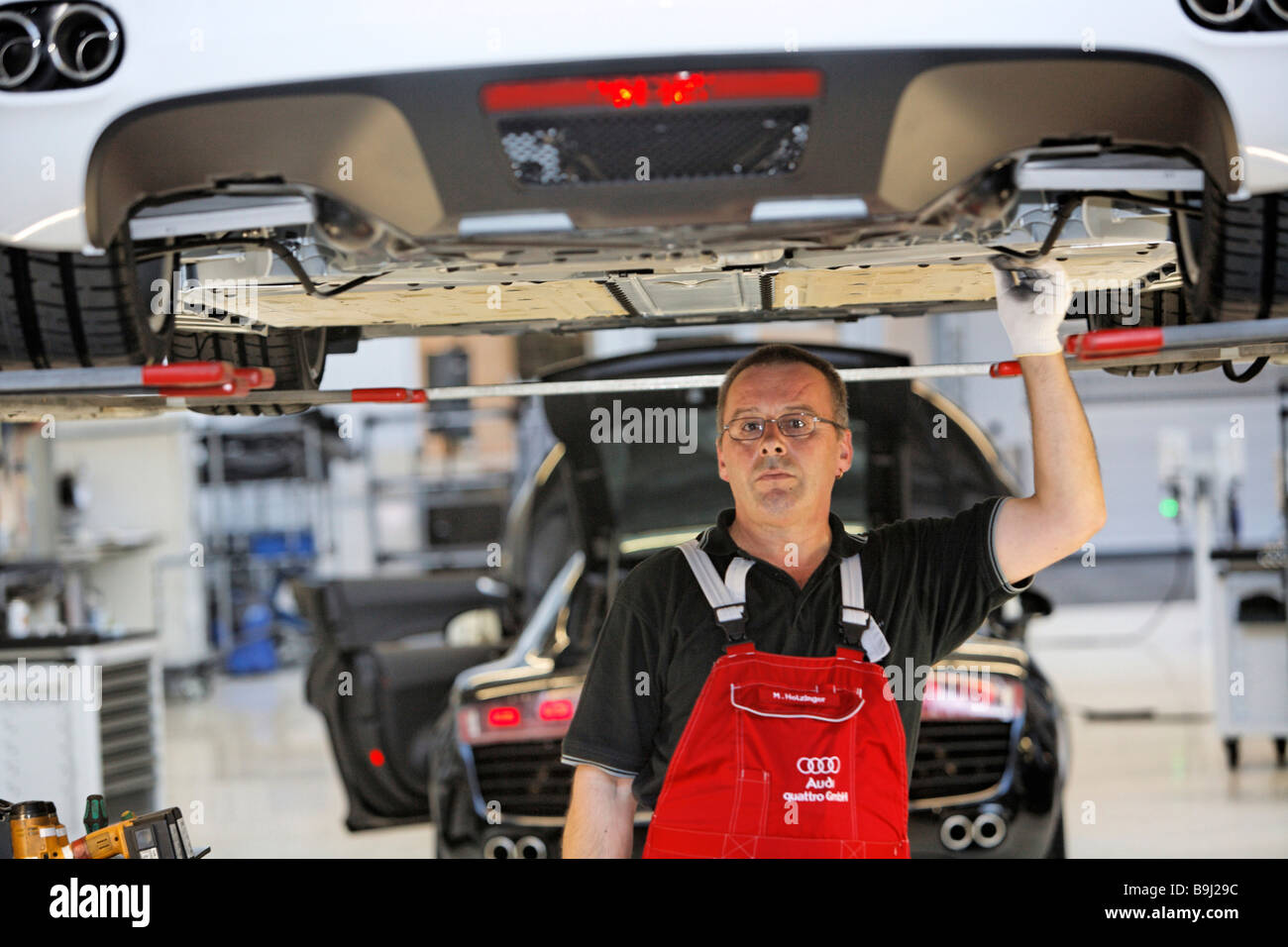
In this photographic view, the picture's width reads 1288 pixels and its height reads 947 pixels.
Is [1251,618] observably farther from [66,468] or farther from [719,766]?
[66,468]

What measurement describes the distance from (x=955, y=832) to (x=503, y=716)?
1.03 metres

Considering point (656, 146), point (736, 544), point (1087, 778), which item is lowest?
point (1087, 778)

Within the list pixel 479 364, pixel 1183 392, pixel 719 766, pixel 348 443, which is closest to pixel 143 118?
pixel 719 766

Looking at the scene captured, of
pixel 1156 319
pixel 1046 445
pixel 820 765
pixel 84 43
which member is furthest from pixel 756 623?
pixel 84 43

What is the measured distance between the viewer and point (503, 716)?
9.80 ft

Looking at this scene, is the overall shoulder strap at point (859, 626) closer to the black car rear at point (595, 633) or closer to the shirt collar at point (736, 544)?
the shirt collar at point (736, 544)

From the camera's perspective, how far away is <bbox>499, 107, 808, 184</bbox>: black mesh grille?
4.43 feet

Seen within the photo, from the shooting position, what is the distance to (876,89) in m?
1.32

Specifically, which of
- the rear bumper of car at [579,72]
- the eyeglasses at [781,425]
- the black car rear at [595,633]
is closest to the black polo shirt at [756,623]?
the eyeglasses at [781,425]

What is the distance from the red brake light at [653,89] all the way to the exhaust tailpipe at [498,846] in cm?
207

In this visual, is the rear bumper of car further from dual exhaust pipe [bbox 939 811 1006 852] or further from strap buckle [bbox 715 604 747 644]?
dual exhaust pipe [bbox 939 811 1006 852]

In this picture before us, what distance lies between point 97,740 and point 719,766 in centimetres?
357

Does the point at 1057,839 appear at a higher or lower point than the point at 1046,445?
lower

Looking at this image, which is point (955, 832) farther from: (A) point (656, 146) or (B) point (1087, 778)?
(B) point (1087, 778)
